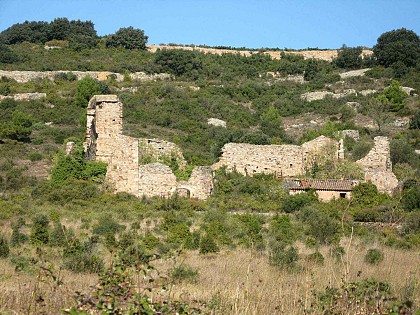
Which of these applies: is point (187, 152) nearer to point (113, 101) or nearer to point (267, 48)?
point (113, 101)

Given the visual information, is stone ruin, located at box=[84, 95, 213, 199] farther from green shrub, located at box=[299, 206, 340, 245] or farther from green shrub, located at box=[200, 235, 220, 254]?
green shrub, located at box=[200, 235, 220, 254]

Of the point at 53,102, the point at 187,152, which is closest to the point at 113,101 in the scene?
the point at 187,152

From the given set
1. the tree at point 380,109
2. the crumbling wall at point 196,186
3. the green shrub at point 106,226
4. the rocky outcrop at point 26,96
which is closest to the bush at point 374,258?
the green shrub at point 106,226

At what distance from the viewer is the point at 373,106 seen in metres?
40.0

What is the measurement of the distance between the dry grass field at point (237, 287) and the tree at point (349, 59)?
46.5 meters

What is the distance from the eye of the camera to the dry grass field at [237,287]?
6223 mm

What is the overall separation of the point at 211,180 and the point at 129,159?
312cm

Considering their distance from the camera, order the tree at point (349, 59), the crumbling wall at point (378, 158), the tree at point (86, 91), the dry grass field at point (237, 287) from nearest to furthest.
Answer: the dry grass field at point (237, 287)
the crumbling wall at point (378, 158)
the tree at point (86, 91)
the tree at point (349, 59)

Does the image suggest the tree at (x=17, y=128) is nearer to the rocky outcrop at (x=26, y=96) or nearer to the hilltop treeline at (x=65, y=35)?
the rocky outcrop at (x=26, y=96)

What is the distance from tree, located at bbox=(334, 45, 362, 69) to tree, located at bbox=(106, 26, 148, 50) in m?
17.7

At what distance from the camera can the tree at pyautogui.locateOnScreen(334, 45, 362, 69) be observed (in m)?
56.1

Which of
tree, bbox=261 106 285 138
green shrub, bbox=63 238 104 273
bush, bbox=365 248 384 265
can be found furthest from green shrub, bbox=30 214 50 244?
tree, bbox=261 106 285 138

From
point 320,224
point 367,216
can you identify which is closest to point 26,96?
point 367,216

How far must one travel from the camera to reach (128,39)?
199 ft
